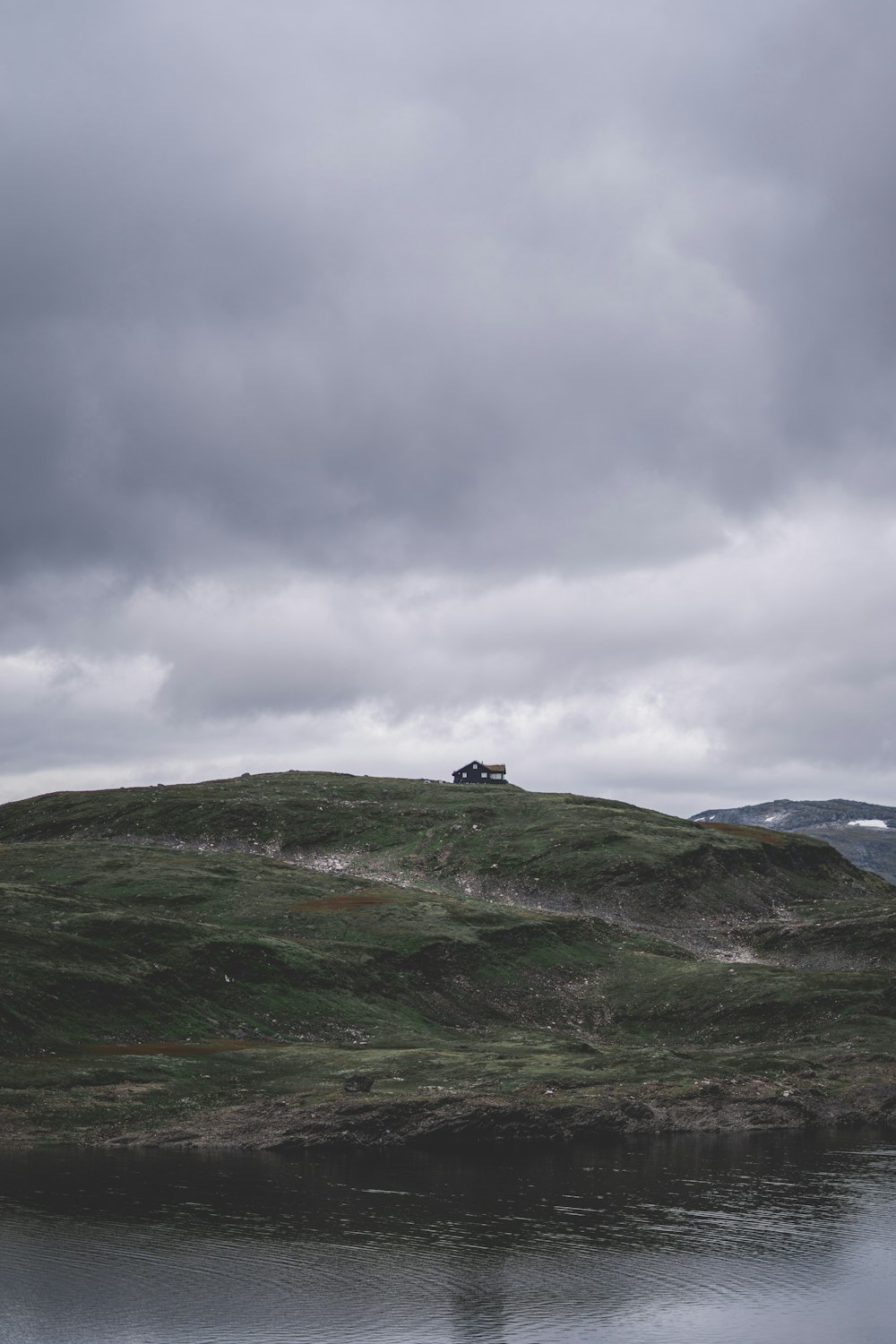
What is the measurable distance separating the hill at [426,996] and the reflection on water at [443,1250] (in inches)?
378

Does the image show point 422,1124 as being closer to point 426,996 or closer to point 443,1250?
point 443,1250

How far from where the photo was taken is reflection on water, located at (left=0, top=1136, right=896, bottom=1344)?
127ft

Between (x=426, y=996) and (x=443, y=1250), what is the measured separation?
262ft

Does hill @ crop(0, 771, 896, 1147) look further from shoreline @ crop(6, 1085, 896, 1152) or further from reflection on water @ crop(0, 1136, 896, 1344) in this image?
reflection on water @ crop(0, 1136, 896, 1344)

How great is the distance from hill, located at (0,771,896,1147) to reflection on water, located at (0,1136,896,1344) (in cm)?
960

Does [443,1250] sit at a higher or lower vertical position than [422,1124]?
higher

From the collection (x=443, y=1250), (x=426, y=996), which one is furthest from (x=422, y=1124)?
(x=426, y=996)

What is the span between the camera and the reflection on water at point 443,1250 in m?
38.6

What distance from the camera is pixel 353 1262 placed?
151ft

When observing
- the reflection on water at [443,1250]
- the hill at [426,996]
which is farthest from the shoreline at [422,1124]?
the reflection on water at [443,1250]

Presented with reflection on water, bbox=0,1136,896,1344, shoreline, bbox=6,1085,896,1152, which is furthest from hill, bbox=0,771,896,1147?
reflection on water, bbox=0,1136,896,1344

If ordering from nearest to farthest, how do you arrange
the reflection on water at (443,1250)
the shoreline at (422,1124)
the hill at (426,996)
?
the reflection on water at (443,1250) → the shoreline at (422,1124) → the hill at (426,996)

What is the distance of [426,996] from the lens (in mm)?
126750

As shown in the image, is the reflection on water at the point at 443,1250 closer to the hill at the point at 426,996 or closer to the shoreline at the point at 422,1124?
the shoreline at the point at 422,1124
